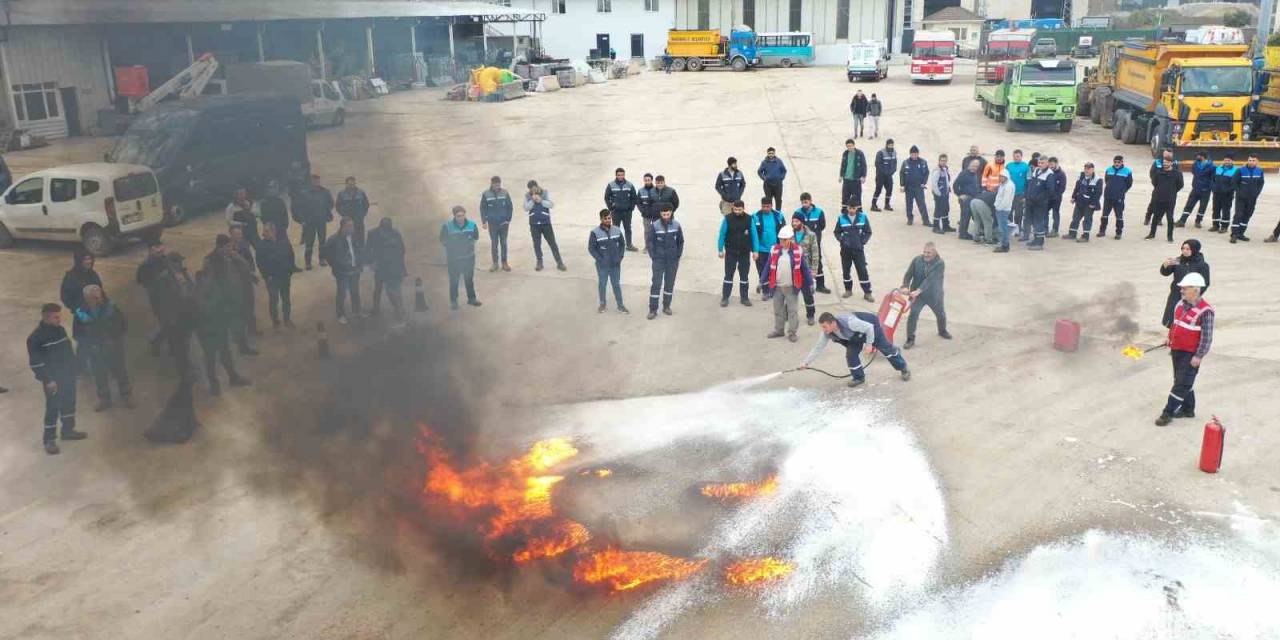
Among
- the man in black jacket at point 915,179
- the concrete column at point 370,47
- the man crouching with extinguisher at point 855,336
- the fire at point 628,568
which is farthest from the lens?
the concrete column at point 370,47

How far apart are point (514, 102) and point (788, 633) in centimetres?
3049

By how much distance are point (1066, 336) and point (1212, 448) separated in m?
2.97

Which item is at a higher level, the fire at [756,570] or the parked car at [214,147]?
the parked car at [214,147]

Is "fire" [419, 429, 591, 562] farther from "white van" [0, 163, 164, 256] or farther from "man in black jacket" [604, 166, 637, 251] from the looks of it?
"white van" [0, 163, 164, 256]

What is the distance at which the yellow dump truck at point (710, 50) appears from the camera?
46250mm

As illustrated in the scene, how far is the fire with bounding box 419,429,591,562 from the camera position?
24.2 ft

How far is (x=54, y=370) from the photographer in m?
8.99

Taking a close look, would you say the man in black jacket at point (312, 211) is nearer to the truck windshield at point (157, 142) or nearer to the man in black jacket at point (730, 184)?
the truck windshield at point (157, 142)

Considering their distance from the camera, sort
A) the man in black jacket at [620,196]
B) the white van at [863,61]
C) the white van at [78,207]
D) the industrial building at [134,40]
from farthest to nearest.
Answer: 1. the white van at [863,61]
2. the industrial building at [134,40]
3. the white van at [78,207]
4. the man in black jacket at [620,196]

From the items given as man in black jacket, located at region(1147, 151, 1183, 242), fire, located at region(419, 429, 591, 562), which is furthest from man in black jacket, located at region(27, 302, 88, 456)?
man in black jacket, located at region(1147, 151, 1183, 242)

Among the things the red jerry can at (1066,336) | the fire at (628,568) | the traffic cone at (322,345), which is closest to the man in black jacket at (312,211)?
the traffic cone at (322,345)

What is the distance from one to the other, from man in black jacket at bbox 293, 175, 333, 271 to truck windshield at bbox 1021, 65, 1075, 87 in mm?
18623

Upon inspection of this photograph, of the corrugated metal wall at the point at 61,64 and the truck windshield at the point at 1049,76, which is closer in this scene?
the corrugated metal wall at the point at 61,64

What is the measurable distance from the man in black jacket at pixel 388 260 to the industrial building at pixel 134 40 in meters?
7.89
